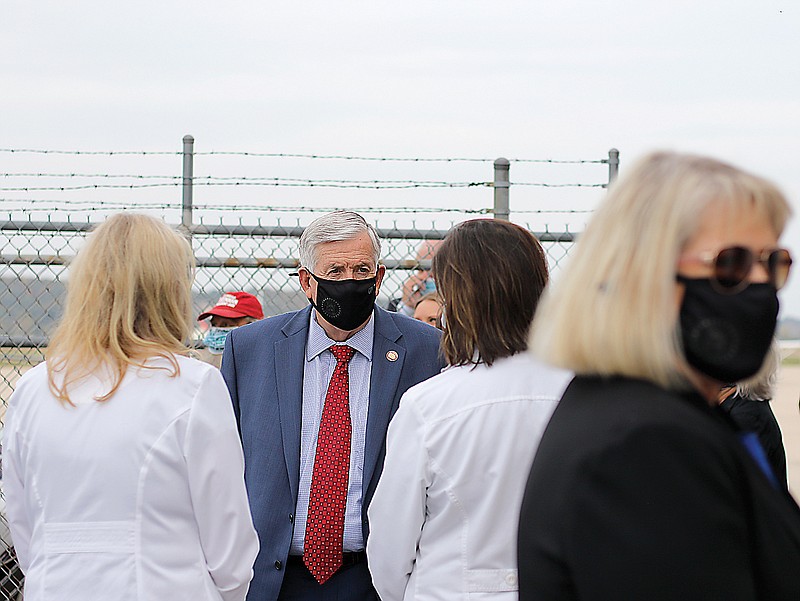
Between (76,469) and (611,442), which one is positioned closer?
(611,442)

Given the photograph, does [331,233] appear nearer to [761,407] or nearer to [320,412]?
[320,412]

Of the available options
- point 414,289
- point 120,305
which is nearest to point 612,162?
point 414,289

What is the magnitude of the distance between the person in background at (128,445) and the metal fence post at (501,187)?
2.25 m

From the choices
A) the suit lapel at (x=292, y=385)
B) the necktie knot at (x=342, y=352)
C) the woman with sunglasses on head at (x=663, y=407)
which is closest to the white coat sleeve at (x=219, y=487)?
the suit lapel at (x=292, y=385)

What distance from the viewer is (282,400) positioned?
333 centimetres

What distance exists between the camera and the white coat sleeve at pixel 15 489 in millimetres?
2609

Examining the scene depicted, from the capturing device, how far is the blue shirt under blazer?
3172 millimetres

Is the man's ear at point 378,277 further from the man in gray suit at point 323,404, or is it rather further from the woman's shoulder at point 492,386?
the woman's shoulder at point 492,386

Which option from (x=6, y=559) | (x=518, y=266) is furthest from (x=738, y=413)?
(x=6, y=559)

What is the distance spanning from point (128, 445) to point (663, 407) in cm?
149

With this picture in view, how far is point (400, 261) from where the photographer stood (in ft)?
15.8

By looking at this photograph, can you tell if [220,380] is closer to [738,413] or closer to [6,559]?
[738,413]

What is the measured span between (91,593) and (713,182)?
179 centimetres

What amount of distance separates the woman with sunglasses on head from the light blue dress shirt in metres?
1.69
